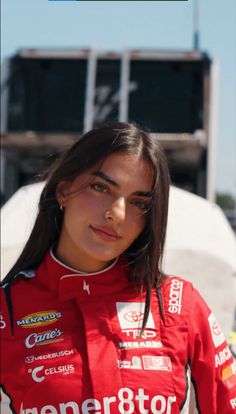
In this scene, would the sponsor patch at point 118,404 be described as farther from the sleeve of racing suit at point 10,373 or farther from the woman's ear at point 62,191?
the woman's ear at point 62,191

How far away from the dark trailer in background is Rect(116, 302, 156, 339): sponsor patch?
3373mm

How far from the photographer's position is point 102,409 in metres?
1.29

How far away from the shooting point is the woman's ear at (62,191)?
1.47m

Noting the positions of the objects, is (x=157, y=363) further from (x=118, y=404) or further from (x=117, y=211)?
(x=117, y=211)

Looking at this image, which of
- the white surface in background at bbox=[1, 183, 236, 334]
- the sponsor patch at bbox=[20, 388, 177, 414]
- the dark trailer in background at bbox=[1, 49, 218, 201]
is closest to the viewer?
the sponsor patch at bbox=[20, 388, 177, 414]

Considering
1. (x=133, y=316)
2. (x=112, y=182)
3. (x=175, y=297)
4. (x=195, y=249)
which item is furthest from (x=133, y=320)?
(x=195, y=249)

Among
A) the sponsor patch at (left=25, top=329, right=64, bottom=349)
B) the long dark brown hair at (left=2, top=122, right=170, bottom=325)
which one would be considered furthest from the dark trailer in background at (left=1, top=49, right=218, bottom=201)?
the sponsor patch at (left=25, top=329, right=64, bottom=349)

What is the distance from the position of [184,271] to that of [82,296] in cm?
88

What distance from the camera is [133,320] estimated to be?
4.65ft

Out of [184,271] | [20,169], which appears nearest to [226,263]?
[184,271]

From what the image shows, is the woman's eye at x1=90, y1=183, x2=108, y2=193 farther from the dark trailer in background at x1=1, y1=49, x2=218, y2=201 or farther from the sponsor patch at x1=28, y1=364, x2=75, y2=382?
the dark trailer in background at x1=1, y1=49, x2=218, y2=201

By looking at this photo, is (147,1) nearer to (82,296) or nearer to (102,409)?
(82,296)

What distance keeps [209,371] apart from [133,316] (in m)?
0.21

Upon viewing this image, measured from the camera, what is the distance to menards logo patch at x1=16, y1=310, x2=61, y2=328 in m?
1.40
